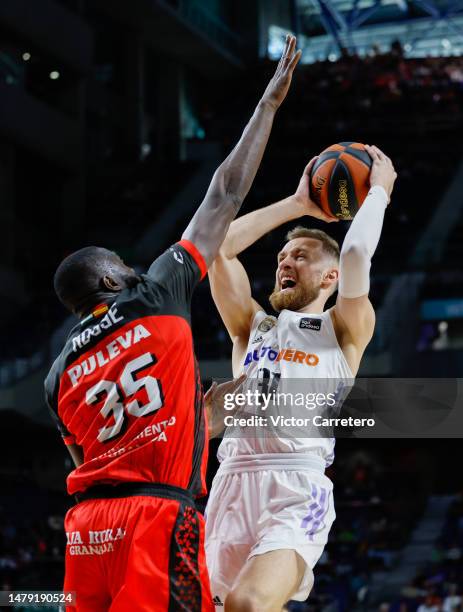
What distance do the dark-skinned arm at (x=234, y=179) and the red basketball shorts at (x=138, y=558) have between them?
3.20 ft

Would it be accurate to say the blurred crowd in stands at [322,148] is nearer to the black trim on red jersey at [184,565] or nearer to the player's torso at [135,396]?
the player's torso at [135,396]

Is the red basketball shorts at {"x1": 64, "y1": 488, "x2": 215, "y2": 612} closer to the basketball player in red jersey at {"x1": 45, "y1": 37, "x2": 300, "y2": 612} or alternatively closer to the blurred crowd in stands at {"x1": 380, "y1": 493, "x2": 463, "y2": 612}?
the basketball player in red jersey at {"x1": 45, "y1": 37, "x2": 300, "y2": 612}

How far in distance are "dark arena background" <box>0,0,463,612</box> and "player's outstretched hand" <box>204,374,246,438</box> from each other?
6.44 meters

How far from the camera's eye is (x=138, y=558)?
3.05 meters

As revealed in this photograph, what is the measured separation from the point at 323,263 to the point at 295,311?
0.27m

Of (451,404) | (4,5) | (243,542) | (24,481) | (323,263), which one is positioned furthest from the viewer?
(4,5)

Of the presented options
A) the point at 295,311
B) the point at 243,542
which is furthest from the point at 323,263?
the point at 243,542

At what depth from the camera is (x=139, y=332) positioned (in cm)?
324

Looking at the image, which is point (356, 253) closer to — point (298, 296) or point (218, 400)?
point (298, 296)

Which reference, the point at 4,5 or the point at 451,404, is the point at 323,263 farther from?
the point at 4,5

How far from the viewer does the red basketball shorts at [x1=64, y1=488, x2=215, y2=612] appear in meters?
3.05

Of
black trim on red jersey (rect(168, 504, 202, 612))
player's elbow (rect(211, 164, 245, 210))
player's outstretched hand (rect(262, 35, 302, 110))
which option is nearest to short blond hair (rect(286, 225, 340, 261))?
player's outstretched hand (rect(262, 35, 302, 110))

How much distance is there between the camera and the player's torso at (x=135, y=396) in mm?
3184

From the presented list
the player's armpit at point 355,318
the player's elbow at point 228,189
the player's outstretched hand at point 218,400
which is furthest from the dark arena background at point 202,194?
the player's elbow at point 228,189
